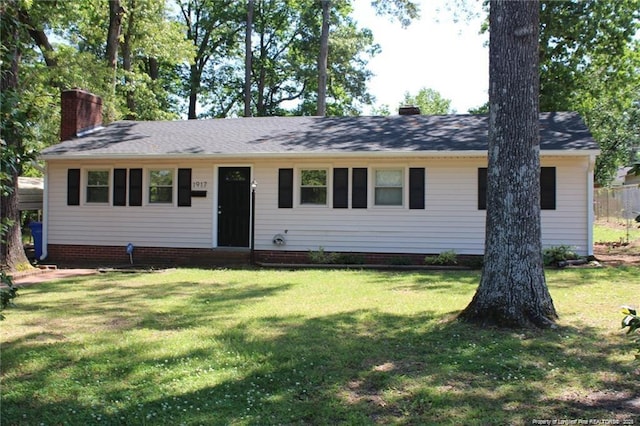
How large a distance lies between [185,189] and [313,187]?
3405mm

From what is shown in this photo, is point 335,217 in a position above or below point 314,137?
below

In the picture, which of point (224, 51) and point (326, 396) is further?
point (224, 51)

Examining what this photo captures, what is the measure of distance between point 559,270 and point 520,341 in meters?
6.45

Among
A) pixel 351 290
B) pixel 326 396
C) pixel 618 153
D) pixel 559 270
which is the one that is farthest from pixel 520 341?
pixel 618 153

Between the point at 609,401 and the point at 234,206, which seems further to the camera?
the point at 234,206

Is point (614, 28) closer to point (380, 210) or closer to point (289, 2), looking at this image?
point (380, 210)

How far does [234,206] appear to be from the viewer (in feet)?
45.8

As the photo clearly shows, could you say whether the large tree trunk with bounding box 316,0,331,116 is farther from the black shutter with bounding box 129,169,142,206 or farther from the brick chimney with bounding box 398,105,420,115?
the black shutter with bounding box 129,169,142,206

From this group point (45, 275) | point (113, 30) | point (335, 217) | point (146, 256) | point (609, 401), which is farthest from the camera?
point (113, 30)

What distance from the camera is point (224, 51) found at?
35.6 meters

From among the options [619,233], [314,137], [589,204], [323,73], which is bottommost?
[619,233]

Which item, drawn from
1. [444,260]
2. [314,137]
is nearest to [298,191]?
[314,137]

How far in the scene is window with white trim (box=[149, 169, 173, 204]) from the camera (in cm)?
1416

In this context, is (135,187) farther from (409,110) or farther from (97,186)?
(409,110)
